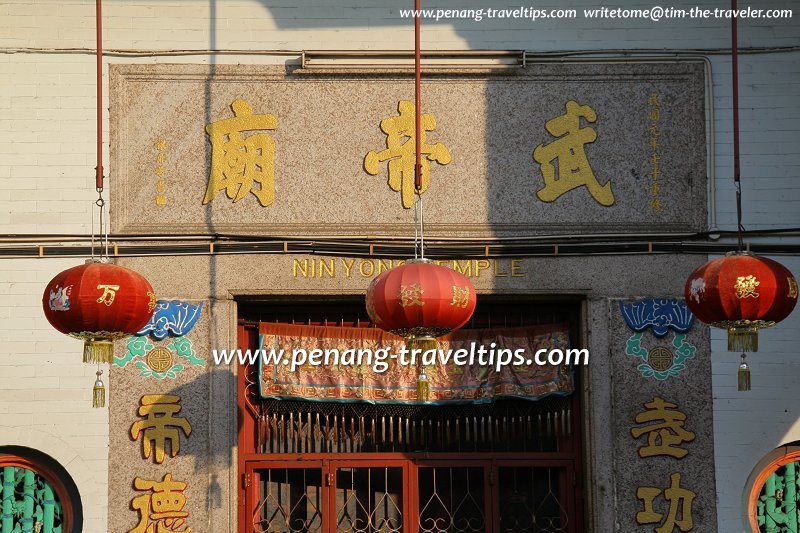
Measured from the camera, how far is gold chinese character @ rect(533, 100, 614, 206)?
8.73 m

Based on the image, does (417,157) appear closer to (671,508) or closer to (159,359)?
(159,359)

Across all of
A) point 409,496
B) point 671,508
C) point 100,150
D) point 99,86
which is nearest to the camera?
point 100,150

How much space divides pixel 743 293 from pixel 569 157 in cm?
193

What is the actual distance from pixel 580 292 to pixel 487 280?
622 millimetres

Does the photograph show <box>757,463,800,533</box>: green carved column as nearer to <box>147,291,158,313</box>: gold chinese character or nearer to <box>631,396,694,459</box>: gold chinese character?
<box>631,396,694,459</box>: gold chinese character

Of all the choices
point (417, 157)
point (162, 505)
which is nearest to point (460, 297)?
point (417, 157)

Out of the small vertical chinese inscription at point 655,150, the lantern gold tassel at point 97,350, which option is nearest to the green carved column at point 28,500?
the lantern gold tassel at point 97,350

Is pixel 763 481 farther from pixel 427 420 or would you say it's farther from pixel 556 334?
pixel 427 420

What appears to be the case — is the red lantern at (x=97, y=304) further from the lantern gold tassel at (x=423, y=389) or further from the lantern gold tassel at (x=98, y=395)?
the lantern gold tassel at (x=423, y=389)

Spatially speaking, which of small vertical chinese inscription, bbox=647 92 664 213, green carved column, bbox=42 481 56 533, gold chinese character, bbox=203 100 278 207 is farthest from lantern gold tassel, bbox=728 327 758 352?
green carved column, bbox=42 481 56 533

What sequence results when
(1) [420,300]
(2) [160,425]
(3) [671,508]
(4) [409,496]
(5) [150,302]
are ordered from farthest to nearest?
(4) [409,496], (2) [160,425], (3) [671,508], (5) [150,302], (1) [420,300]

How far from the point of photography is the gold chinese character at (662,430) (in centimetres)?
841

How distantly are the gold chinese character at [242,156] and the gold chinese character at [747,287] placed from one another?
10.5 feet

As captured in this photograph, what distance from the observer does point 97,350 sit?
24.6 ft
